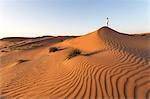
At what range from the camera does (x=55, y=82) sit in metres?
8.05

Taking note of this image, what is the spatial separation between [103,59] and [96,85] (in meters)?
2.77

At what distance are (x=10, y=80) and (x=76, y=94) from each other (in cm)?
399

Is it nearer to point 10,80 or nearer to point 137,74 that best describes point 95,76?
point 137,74

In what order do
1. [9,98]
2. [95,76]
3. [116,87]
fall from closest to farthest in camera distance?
[116,87] → [9,98] → [95,76]

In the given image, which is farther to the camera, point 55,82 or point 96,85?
point 55,82

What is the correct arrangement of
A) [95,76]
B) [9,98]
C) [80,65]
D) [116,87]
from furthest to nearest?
[80,65] < [95,76] < [9,98] < [116,87]

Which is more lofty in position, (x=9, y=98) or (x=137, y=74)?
(x=137, y=74)

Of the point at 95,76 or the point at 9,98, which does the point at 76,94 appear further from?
the point at 9,98

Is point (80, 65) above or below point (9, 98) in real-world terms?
above

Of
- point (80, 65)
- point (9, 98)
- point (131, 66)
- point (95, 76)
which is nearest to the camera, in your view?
point (9, 98)

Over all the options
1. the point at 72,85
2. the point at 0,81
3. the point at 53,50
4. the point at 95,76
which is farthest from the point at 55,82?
the point at 53,50

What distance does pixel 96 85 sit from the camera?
275 inches

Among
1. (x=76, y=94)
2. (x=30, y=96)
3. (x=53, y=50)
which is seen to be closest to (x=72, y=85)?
(x=76, y=94)

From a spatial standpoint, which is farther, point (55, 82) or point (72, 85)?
point (55, 82)
